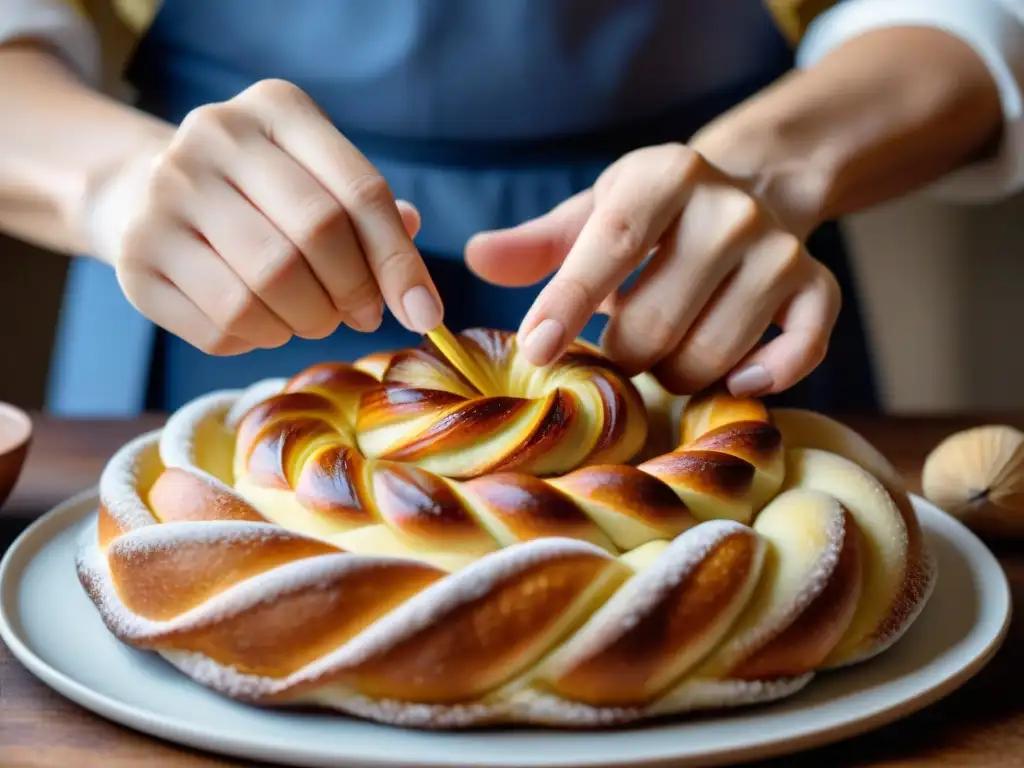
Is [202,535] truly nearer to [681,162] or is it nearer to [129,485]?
[129,485]

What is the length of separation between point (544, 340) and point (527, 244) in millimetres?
164

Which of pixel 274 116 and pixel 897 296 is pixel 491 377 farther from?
pixel 897 296

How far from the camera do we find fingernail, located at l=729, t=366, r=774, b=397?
91 centimetres

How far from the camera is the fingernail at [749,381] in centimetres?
91

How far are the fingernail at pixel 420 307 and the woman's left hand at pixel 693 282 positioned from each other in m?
0.07

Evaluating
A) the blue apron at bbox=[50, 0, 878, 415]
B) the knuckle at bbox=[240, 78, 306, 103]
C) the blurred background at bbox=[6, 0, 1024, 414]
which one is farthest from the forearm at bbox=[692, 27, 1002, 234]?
the blurred background at bbox=[6, 0, 1024, 414]

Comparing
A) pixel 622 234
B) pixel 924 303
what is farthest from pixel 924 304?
pixel 622 234

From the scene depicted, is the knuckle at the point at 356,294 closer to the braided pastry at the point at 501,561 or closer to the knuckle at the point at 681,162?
the braided pastry at the point at 501,561

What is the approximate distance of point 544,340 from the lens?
845 millimetres

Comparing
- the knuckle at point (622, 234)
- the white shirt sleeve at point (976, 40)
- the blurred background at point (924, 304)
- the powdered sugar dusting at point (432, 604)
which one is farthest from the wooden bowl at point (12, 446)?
the blurred background at point (924, 304)

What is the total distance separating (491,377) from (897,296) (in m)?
1.87

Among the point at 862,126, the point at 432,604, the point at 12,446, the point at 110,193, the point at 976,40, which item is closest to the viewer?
the point at 432,604

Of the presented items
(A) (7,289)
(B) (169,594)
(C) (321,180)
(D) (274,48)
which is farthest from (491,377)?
(A) (7,289)

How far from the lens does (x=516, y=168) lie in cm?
137
